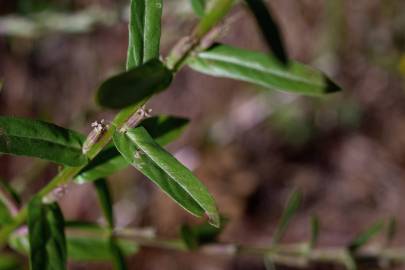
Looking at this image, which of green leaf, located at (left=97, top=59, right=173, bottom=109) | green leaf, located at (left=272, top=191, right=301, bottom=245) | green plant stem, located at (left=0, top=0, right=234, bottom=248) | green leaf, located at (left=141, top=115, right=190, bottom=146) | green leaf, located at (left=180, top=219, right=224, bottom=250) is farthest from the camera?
green leaf, located at (left=272, top=191, right=301, bottom=245)

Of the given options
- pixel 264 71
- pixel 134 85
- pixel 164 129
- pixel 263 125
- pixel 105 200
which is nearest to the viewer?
pixel 134 85

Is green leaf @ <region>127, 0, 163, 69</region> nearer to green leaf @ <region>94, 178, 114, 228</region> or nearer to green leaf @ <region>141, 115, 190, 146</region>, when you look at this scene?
green leaf @ <region>141, 115, 190, 146</region>

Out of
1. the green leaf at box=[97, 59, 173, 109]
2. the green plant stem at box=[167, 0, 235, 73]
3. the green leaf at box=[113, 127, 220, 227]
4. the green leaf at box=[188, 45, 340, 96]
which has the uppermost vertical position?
the green plant stem at box=[167, 0, 235, 73]

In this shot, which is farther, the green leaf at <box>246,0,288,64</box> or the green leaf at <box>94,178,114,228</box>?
the green leaf at <box>94,178,114,228</box>

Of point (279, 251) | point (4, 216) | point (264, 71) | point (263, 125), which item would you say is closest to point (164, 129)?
point (264, 71)

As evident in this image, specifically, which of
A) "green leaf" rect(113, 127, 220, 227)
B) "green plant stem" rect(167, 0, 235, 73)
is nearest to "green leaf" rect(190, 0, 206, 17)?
"green plant stem" rect(167, 0, 235, 73)

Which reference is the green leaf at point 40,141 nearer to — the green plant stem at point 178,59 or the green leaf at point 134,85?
the green plant stem at point 178,59

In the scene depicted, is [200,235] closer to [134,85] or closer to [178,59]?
[178,59]
